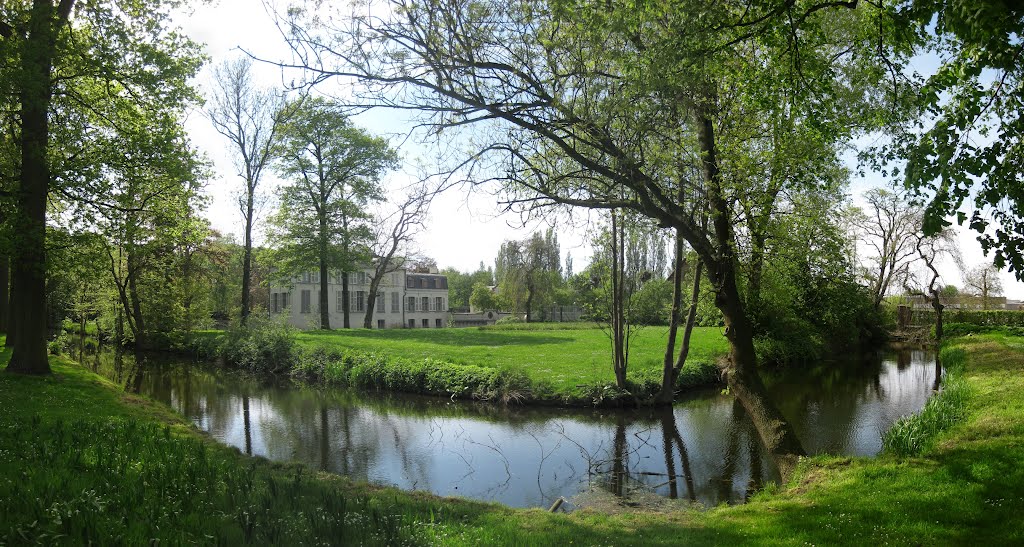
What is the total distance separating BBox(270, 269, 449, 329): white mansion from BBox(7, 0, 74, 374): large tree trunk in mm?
21783

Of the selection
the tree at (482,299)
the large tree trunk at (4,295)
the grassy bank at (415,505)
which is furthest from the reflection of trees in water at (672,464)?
the tree at (482,299)

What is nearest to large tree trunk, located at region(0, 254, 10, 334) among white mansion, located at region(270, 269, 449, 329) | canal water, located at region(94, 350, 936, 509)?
canal water, located at region(94, 350, 936, 509)

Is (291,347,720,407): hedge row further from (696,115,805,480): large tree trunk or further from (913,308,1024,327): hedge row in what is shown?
(913,308,1024,327): hedge row

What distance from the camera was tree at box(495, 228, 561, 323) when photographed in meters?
47.3

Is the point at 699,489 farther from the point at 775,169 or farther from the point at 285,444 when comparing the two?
the point at 285,444

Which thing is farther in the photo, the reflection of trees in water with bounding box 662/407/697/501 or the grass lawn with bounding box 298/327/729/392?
the grass lawn with bounding box 298/327/729/392

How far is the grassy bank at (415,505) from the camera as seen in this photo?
4250mm

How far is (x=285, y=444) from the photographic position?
11711mm

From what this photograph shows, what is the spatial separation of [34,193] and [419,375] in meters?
9.94

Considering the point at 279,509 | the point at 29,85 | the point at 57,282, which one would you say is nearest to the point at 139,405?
the point at 29,85

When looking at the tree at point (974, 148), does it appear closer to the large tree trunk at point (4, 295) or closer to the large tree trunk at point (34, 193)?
the large tree trunk at point (34, 193)

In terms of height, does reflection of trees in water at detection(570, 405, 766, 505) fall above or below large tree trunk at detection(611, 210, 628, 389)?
below

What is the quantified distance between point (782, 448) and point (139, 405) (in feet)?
39.4

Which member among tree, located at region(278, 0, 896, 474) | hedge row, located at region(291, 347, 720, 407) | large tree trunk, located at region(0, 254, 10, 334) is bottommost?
hedge row, located at region(291, 347, 720, 407)
